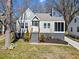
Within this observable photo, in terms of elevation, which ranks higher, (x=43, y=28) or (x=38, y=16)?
(x=38, y=16)

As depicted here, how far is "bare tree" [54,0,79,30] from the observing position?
51.7 metres

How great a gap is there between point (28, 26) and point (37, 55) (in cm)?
2094

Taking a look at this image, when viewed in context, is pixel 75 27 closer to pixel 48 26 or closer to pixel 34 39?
pixel 48 26

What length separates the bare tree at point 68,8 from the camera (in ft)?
170

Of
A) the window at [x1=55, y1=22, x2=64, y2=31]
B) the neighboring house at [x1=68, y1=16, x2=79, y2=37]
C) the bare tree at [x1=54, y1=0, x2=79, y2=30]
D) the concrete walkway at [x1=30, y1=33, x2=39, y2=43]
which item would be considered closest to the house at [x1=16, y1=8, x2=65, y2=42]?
the window at [x1=55, y1=22, x2=64, y2=31]

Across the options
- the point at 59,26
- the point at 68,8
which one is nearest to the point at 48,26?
the point at 59,26

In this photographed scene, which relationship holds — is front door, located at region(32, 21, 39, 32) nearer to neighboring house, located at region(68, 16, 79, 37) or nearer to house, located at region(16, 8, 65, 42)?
house, located at region(16, 8, 65, 42)

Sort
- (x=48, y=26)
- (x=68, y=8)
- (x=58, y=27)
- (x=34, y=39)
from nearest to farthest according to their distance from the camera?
(x=34, y=39)
(x=58, y=27)
(x=48, y=26)
(x=68, y=8)

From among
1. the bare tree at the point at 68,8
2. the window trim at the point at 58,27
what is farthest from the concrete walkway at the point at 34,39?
the bare tree at the point at 68,8

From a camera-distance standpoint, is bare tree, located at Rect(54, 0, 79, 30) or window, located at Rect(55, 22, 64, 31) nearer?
window, located at Rect(55, 22, 64, 31)

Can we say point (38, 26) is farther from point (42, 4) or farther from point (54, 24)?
point (42, 4)

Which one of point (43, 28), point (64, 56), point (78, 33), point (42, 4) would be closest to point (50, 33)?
point (43, 28)

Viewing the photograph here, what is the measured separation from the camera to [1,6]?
1156 inches

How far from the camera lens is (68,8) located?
52844 millimetres
